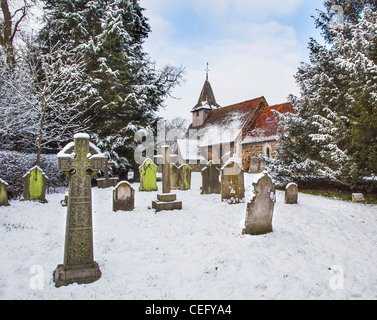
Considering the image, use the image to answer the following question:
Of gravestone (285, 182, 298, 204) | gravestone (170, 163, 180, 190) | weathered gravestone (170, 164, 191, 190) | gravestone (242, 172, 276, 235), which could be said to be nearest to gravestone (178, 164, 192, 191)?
weathered gravestone (170, 164, 191, 190)

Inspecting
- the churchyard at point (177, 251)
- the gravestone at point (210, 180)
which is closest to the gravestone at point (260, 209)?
the churchyard at point (177, 251)

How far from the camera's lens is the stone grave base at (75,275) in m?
3.31

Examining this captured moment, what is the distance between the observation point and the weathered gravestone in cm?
1128

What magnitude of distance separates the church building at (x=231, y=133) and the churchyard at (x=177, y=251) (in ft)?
36.9

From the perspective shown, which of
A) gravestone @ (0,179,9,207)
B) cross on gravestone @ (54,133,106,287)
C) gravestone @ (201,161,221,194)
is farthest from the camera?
gravestone @ (201,161,221,194)

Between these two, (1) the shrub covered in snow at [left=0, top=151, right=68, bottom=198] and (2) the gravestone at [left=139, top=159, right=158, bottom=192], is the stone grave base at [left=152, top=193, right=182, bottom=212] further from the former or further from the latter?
(1) the shrub covered in snow at [left=0, top=151, right=68, bottom=198]

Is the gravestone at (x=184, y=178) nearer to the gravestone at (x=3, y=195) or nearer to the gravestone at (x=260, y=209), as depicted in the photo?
the gravestone at (x=260, y=209)

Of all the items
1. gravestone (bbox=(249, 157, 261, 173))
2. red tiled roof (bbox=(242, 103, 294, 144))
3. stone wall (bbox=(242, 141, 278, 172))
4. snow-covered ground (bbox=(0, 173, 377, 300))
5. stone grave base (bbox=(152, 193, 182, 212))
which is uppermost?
red tiled roof (bbox=(242, 103, 294, 144))

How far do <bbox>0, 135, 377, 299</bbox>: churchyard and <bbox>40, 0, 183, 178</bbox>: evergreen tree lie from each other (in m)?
8.04

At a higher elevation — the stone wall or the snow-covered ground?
the stone wall

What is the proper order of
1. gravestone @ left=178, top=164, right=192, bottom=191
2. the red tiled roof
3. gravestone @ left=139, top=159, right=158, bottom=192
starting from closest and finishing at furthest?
gravestone @ left=139, top=159, right=158, bottom=192, gravestone @ left=178, top=164, right=192, bottom=191, the red tiled roof

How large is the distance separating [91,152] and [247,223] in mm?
3441

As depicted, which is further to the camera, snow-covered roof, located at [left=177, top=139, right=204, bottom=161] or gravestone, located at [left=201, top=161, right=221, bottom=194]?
snow-covered roof, located at [left=177, top=139, right=204, bottom=161]
